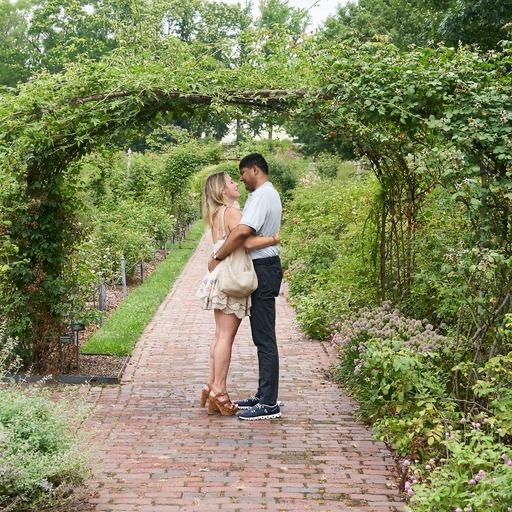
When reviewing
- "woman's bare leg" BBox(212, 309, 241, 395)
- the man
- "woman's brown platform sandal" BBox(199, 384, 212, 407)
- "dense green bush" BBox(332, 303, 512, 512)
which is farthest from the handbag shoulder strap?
"dense green bush" BBox(332, 303, 512, 512)

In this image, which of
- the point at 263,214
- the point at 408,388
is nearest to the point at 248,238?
the point at 263,214

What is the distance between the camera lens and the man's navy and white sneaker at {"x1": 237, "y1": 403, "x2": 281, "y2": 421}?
6.28m

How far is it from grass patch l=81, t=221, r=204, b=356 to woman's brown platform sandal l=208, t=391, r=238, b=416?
2707 mm

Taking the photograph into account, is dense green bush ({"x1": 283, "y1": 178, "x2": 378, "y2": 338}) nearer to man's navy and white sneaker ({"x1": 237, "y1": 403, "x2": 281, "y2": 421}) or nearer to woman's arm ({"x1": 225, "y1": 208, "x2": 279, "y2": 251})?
man's navy and white sneaker ({"x1": 237, "y1": 403, "x2": 281, "y2": 421})

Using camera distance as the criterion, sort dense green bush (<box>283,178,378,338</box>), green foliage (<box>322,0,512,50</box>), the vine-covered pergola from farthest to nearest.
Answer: green foliage (<box>322,0,512,50</box>) < dense green bush (<box>283,178,378,338</box>) < the vine-covered pergola

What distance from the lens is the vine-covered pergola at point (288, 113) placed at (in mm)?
5344

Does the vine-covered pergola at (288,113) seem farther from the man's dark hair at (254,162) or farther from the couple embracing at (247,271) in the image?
the couple embracing at (247,271)

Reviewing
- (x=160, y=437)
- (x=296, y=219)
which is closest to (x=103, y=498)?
(x=160, y=437)

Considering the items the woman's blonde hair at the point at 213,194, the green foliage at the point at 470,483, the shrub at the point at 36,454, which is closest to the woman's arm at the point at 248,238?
the woman's blonde hair at the point at 213,194

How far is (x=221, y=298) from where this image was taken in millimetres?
6281

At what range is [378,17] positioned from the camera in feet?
108

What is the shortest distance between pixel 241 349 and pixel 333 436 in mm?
3600

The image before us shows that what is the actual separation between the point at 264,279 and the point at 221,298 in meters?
0.38

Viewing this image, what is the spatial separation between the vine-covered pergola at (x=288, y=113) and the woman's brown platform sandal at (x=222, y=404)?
214cm
